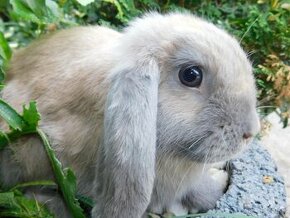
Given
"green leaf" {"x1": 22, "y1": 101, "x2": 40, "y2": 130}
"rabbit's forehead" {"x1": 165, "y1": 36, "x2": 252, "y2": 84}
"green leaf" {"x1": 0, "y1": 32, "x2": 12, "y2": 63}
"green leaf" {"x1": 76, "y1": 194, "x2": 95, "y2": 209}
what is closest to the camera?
"rabbit's forehead" {"x1": 165, "y1": 36, "x2": 252, "y2": 84}

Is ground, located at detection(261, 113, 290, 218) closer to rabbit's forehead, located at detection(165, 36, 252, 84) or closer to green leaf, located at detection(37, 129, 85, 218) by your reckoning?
rabbit's forehead, located at detection(165, 36, 252, 84)

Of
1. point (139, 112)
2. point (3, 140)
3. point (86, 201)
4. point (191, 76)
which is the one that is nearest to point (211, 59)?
point (191, 76)

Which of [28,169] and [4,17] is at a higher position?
[28,169]

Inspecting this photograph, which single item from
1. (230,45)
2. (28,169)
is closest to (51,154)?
(28,169)

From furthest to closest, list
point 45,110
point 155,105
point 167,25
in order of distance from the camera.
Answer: point 45,110 < point 167,25 < point 155,105

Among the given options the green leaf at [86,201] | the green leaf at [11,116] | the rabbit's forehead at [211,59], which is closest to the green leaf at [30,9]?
the green leaf at [11,116]

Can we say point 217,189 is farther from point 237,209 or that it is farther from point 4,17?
point 4,17

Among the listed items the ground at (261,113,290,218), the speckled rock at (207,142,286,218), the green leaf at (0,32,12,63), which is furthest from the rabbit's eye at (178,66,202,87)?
the ground at (261,113,290,218)

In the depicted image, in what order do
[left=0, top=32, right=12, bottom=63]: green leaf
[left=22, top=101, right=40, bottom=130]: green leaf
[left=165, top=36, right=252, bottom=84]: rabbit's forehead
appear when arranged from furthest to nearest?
1. [left=0, top=32, right=12, bottom=63]: green leaf
2. [left=22, top=101, right=40, bottom=130]: green leaf
3. [left=165, top=36, right=252, bottom=84]: rabbit's forehead
